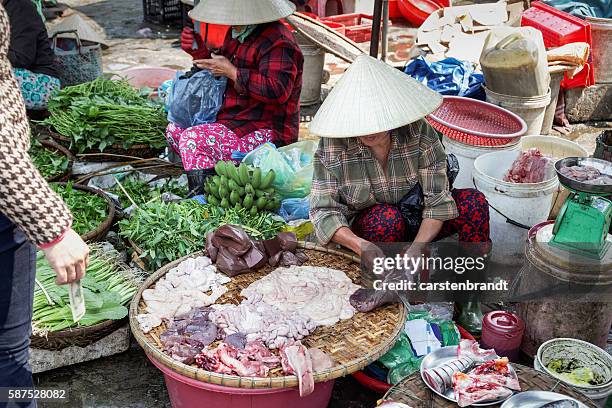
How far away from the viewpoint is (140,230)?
3.37 m

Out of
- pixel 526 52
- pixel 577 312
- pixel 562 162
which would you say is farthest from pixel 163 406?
pixel 526 52

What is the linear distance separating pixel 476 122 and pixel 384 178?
1568mm

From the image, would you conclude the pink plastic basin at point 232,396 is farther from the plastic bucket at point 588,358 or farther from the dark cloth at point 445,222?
the plastic bucket at point 588,358

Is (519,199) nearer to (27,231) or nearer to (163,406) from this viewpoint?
(163,406)

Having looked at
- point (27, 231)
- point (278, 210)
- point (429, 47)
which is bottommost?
point (278, 210)

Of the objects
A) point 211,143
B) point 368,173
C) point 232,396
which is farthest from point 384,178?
point 211,143

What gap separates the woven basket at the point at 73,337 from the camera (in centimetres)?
277

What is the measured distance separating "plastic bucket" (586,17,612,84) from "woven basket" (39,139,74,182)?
171 inches

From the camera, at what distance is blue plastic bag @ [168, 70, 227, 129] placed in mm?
4051

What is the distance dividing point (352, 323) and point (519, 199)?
1.25 metres

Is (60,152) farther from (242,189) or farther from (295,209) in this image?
(295,209)

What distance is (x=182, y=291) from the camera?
9.42 feet

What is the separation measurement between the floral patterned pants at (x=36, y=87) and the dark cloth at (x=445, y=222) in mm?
2886

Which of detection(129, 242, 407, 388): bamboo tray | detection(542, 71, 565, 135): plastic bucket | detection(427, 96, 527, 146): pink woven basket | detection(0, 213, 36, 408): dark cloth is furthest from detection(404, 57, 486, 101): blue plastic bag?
detection(0, 213, 36, 408): dark cloth
